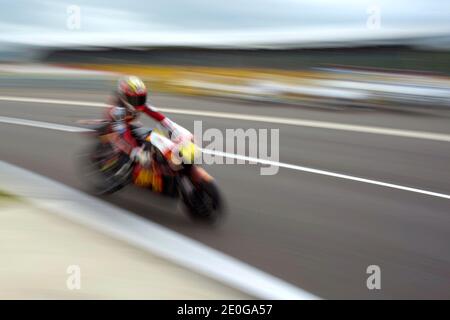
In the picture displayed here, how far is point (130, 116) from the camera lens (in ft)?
22.5

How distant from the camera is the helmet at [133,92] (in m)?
6.64

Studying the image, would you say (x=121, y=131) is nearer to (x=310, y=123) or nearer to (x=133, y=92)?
(x=133, y=92)

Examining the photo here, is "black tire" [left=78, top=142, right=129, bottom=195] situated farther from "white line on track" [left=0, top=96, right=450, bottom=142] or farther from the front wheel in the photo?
"white line on track" [left=0, top=96, right=450, bottom=142]

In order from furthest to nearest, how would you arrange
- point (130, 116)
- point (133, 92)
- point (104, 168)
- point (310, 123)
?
1. point (310, 123)
2. point (104, 168)
3. point (130, 116)
4. point (133, 92)

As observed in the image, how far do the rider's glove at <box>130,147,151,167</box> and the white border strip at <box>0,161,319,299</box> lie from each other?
57 cm

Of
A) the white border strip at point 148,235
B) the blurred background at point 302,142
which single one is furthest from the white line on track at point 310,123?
the white border strip at point 148,235

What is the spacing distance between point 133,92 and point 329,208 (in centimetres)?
260

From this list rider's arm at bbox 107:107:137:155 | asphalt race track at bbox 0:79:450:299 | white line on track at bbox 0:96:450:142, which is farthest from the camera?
white line on track at bbox 0:96:450:142

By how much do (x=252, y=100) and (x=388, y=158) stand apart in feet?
23.7

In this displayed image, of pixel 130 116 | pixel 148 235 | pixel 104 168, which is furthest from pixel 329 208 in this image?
pixel 104 168

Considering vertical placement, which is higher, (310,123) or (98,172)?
(310,123)

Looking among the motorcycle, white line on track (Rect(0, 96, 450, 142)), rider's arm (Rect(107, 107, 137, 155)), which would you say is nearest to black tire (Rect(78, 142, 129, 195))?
the motorcycle

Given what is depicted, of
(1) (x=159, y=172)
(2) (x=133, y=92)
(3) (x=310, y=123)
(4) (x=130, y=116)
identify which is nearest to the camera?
(1) (x=159, y=172)

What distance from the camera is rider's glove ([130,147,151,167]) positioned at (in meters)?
6.61
